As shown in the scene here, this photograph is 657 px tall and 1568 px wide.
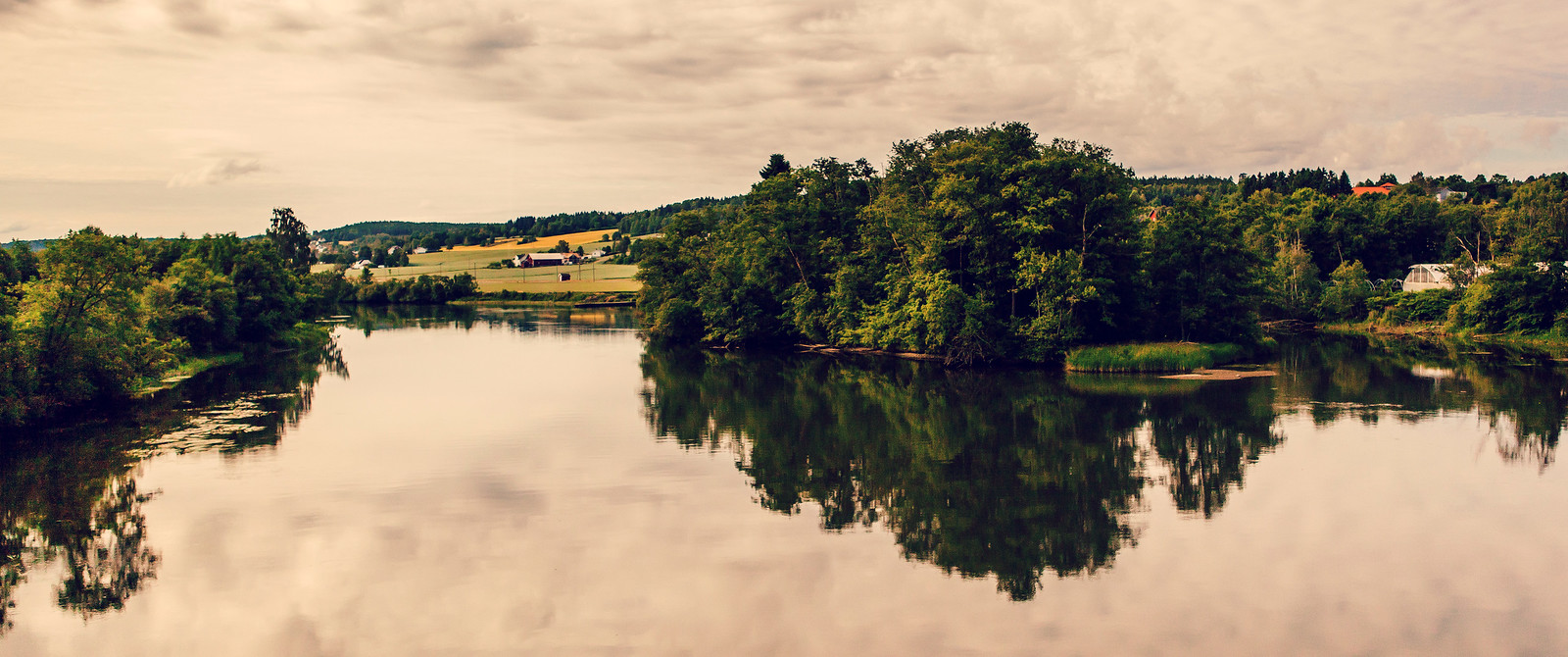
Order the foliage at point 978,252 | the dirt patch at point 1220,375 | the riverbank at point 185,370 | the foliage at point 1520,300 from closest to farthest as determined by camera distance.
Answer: the riverbank at point 185,370, the dirt patch at point 1220,375, the foliage at point 978,252, the foliage at point 1520,300

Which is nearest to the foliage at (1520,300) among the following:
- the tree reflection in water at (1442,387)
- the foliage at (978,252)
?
the tree reflection in water at (1442,387)

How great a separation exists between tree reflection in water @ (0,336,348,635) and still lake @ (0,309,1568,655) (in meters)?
0.11

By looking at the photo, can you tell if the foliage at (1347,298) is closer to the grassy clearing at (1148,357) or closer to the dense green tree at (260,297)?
the grassy clearing at (1148,357)

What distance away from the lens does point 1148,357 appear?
138 feet

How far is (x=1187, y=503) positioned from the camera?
2034 centimetres

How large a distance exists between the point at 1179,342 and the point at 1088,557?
101ft

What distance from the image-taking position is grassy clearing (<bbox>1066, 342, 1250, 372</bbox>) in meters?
42.1

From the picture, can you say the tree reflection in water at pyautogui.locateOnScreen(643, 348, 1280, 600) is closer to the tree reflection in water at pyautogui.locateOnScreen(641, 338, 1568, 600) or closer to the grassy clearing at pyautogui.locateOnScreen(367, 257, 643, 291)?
the tree reflection in water at pyautogui.locateOnScreen(641, 338, 1568, 600)

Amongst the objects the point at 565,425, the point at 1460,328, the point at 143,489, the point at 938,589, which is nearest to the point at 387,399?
the point at 565,425

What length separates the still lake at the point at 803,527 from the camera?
45.8 ft

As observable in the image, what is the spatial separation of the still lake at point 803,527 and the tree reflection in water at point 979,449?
13cm

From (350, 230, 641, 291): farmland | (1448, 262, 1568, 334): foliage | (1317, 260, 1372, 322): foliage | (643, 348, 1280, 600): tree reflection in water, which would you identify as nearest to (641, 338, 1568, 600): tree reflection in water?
(643, 348, 1280, 600): tree reflection in water

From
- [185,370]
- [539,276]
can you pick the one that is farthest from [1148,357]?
[539,276]

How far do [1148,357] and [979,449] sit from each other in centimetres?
1933
